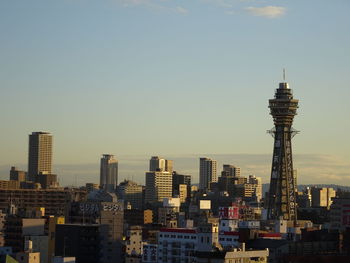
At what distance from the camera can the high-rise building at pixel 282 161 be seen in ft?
634

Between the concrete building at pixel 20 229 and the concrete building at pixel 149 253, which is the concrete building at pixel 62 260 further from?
the concrete building at pixel 20 229

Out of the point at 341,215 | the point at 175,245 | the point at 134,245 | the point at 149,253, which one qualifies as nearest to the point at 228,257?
the point at 175,245

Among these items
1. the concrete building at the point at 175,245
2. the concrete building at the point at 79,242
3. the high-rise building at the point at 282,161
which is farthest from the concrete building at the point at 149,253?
the high-rise building at the point at 282,161

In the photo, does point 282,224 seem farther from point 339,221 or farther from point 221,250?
point 221,250

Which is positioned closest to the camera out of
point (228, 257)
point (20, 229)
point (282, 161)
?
point (228, 257)

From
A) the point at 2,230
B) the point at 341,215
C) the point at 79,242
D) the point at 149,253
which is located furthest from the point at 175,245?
the point at 341,215

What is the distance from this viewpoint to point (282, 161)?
194m

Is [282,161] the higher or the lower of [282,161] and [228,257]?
the higher

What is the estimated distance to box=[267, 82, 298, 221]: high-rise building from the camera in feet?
634

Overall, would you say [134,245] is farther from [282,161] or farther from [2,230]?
[282,161]

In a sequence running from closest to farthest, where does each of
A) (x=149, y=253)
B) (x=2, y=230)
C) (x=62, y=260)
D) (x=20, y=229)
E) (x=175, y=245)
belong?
(x=62, y=260)
(x=149, y=253)
(x=175, y=245)
(x=2, y=230)
(x=20, y=229)

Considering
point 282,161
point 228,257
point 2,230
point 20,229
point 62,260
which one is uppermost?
point 282,161

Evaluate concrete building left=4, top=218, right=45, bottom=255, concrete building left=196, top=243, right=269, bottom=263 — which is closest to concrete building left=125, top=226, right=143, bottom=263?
concrete building left=4, top=218, right=45, bottom=255

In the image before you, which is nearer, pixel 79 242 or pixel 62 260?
pixel 62 260
